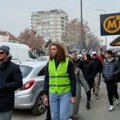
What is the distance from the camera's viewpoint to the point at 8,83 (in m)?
4.44

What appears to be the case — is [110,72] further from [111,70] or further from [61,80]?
[61,80]

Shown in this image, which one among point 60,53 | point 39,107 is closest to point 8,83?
point 60,53

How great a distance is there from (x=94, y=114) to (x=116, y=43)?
10.0 ft

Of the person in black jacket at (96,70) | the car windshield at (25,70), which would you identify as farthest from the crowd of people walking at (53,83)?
the person in black jacket at (96,70)

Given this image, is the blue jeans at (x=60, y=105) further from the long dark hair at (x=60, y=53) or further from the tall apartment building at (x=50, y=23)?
the tall apartment building at (x=50, y=23)

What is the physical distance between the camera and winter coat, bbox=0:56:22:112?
4426mm

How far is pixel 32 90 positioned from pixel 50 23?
599ft

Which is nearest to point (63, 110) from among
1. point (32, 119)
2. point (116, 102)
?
point (32, 119)

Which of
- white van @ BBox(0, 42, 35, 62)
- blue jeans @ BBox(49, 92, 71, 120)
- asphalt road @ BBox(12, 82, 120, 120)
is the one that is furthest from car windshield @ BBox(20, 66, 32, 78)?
white van @ BBox(0, 42, 35, 62)

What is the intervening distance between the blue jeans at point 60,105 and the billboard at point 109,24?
5.17m

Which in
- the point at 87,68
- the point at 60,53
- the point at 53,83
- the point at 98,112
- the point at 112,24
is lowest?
the point at 98,112

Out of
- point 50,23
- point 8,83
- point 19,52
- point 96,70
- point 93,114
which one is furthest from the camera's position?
point 50,23

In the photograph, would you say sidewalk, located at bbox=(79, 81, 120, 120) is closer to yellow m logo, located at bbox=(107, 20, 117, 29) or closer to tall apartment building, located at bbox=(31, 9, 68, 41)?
yellow m logo, located at bbox=(107, 20, 117, 29)

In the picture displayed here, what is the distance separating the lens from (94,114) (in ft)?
27.3
